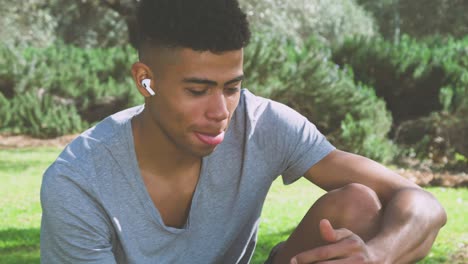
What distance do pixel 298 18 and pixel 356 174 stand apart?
62.3 ft

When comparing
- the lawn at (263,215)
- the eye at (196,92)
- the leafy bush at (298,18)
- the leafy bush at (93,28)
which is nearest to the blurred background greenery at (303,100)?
the lawn at (263,215)

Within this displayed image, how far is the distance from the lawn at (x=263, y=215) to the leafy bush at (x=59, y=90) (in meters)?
2.67

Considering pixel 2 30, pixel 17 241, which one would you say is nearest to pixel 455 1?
pixel 2 30

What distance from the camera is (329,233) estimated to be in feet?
7.99

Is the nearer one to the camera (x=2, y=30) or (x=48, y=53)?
(x=48, y=53)

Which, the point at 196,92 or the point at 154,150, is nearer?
the point at 196,92

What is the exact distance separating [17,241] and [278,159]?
10.3ft

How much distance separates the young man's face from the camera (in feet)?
8.21

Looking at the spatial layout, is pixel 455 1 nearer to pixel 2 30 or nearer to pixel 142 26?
pixel 2 30

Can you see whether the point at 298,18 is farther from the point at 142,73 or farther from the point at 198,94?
the point at 198,94

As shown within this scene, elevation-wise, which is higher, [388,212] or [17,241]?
[388,212]

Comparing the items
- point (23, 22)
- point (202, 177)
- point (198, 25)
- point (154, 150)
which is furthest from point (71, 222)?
point (23, 22)

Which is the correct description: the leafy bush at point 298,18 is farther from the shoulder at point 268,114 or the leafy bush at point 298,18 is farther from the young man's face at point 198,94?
the young man's face at point 198,94

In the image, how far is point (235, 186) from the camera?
278cm
